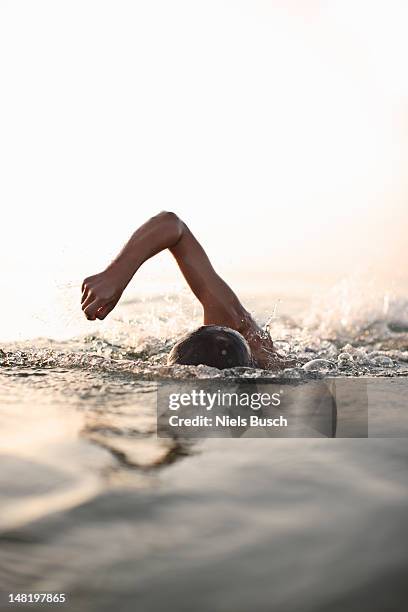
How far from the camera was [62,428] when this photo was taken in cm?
245

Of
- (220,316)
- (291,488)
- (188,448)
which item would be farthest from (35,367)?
(291,488)

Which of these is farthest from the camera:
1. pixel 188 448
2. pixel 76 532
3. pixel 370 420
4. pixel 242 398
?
pixel 242 398

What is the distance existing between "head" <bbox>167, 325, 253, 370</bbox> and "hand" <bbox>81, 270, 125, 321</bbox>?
425 millimetres

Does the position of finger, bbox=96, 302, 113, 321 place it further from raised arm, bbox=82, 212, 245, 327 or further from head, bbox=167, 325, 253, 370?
head, bbox=167, 325, 253, 370

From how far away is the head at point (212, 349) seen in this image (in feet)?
11.6

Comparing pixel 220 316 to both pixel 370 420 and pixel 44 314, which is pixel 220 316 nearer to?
pixel 44 314

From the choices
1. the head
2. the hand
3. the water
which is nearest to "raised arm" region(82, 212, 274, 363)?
the hand

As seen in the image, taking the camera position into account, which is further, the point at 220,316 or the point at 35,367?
the point at 220,316

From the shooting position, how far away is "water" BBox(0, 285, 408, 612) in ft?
4.39

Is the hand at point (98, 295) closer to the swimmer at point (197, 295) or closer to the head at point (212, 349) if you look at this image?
the swimmer at point (197, 295)

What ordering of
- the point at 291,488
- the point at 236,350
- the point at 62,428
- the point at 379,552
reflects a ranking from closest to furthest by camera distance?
the point at 379,552
the point at 291,488
the point at 62,428
the point at 236,350

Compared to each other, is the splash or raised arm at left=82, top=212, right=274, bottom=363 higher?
raised arm at left=82, top=212, right=274, bottom=363

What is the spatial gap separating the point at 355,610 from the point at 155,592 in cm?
36

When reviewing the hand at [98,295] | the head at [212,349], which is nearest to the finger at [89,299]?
the hand at [98,295]
